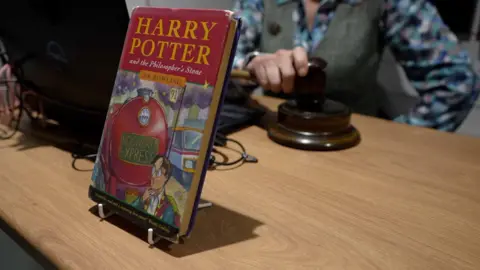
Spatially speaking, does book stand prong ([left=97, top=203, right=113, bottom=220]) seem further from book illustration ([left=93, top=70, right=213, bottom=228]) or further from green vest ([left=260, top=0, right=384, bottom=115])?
green vest ([left=260, top=0, right=384, bottom=115])

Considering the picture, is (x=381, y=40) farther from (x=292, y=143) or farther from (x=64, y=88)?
(x=64, y=88)

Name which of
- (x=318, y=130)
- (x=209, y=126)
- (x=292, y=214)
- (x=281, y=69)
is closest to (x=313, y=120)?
(x=318, y=130)

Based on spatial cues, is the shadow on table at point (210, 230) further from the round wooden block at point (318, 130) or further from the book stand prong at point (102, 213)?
the round wooden block at point (318, 130)

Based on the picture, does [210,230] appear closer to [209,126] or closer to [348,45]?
[209,126]

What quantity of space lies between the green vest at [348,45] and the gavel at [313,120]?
18.6 inches

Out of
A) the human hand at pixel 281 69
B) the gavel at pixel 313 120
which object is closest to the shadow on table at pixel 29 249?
the gavel at pixel 313 120

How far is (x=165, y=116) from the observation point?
463mm

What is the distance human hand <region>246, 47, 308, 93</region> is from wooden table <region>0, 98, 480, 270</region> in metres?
0.15

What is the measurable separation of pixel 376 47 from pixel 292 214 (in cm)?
95

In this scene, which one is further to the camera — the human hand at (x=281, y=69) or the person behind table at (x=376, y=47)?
the person behind table at (x=376, y=47)

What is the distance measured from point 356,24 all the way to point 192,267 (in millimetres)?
1029

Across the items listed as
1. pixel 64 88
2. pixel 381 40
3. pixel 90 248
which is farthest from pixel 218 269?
pixel 381 40

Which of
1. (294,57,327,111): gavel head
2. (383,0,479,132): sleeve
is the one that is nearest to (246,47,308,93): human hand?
(294,57,327,111): gavel head

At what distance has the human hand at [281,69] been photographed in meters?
0.79
